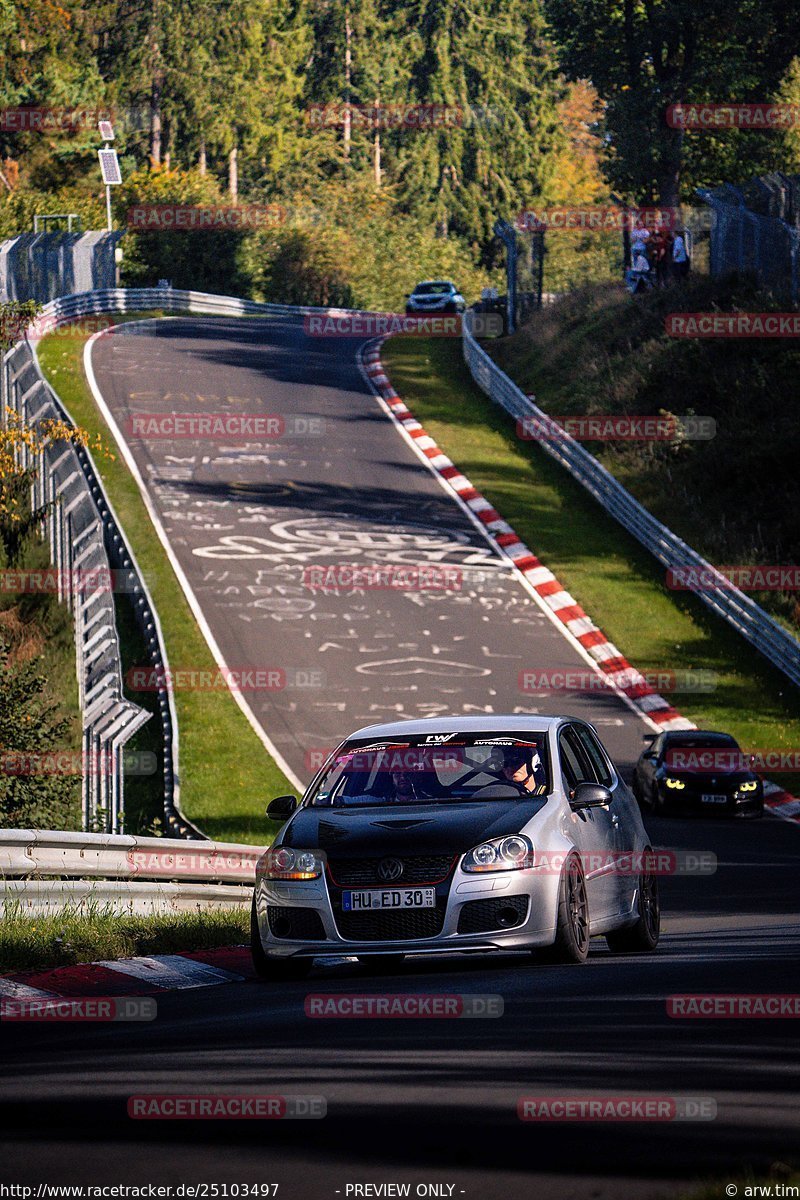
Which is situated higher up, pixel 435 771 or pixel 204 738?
pixel 435 771

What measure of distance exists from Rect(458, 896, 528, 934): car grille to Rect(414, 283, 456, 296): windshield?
60563 mm

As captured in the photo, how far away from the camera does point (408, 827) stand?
1038 centimetres

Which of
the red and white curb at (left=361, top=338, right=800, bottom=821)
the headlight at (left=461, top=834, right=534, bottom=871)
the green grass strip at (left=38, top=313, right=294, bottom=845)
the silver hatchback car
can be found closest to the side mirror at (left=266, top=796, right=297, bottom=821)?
the silver hatchback car

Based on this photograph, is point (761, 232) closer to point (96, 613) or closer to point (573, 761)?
point (96, 613)

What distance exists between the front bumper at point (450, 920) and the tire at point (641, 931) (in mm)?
1633

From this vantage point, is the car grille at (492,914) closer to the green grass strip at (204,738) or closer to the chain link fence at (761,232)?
the green grass strip at (204,738)

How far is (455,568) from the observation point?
113 ft

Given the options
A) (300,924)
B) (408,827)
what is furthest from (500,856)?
(300,924)

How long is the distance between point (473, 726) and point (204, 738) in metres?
14.8

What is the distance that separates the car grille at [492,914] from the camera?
10.1m

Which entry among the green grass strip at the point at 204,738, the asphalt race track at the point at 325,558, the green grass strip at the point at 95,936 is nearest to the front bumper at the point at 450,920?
the green grass strip at the point at 95,936

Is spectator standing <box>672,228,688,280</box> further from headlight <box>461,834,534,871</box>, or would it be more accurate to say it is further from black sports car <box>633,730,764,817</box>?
headlight <box>461,834,534,871</box>

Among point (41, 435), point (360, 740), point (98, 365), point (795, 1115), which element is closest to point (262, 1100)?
point (795, 1115)

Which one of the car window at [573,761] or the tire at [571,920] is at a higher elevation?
the car window at [573,761]
